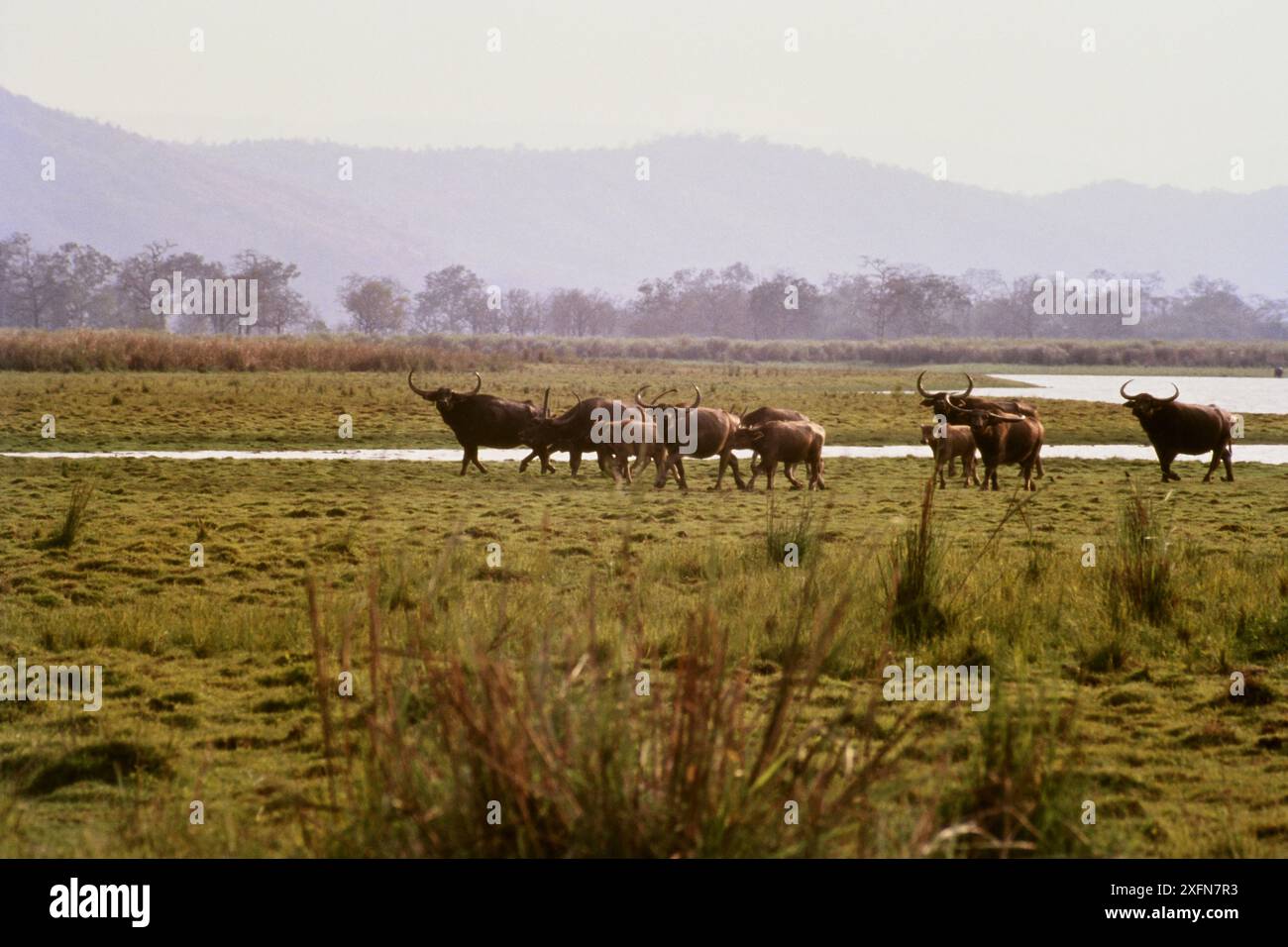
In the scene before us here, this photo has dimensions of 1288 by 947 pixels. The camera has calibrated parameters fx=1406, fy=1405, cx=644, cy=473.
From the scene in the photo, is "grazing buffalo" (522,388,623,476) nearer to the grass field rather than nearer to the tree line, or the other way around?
the grass field

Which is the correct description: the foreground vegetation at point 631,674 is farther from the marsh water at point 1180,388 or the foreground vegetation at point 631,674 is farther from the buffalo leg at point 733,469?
the marsh water at point 1180,388

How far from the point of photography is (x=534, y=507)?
17.6 meters

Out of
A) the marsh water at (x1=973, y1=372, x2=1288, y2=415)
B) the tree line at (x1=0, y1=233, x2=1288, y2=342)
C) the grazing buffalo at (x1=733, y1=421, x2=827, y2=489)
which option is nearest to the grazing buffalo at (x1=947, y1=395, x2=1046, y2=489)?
the grazing buffalo at (x1=733, y1=421, x2=827, y2=489)

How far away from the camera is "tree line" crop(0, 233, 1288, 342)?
143125 millimetres

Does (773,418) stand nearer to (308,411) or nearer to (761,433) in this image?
(761,433)

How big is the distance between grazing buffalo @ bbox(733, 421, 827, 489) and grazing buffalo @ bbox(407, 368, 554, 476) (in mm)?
3408

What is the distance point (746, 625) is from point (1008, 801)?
436cm

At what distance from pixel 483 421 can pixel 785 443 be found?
4.95 meters

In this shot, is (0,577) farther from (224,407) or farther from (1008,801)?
(224,407)

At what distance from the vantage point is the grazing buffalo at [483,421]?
2189 centimetres

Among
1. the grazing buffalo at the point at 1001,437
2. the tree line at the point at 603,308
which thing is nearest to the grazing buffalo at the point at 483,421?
the grazing buffalo at the point at 1001,437

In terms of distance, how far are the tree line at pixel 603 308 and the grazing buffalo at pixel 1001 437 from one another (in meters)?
110

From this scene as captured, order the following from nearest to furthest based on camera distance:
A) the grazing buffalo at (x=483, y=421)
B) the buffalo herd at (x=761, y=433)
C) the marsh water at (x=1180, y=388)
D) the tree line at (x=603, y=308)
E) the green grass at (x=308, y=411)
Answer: the buffalo herd at (x=761, y=433) < the grazing buffalo at (x=483, y=421) < the green grass at (x=308, y=411) < the marsh water at (x=1180, y=388) < the tree line at (x=603, y=308)
